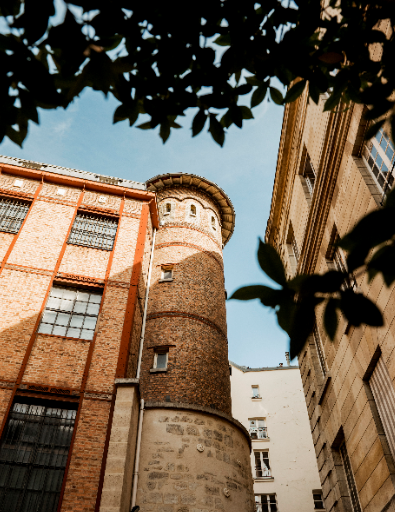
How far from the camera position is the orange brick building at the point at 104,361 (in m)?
9.30

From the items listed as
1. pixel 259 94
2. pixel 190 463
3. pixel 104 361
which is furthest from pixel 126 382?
pixel 259 94

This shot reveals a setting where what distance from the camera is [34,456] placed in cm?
930

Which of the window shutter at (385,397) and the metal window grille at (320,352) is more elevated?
the metal window grille at (320,352)

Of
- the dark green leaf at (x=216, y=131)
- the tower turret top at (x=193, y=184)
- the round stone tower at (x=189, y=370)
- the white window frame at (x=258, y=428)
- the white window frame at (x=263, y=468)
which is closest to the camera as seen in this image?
the dark green leaf at (x=216, y=131)

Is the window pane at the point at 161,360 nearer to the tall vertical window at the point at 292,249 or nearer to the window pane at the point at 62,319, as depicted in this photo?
the window pane at the point at 62,319

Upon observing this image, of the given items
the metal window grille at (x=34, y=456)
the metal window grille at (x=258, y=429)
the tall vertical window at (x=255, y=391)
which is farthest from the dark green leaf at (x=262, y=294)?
the tall vertical window at (x=255, y=391)

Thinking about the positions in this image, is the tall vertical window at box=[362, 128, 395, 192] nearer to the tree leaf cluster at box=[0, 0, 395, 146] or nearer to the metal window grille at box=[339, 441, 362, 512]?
the tree leaf cluster at box=[0, 0, 395, 146]

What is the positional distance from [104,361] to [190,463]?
3899 millimetres

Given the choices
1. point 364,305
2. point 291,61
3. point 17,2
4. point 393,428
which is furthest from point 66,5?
point 393,428

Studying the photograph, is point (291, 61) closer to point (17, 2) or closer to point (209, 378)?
point (17, 2)

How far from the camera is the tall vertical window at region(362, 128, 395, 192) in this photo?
8.16 metres

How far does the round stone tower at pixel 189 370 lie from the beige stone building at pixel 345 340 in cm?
316

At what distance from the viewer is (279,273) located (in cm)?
163

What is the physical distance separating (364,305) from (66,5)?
2.13 meters
